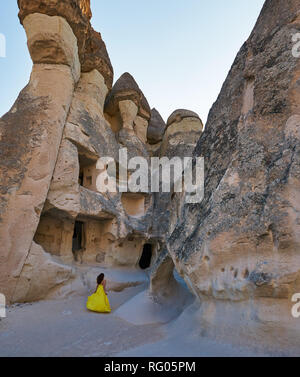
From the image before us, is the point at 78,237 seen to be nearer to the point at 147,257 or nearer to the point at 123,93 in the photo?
the point at 147,257

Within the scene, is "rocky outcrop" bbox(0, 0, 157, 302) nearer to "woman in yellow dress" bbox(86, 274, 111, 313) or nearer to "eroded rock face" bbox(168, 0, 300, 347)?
"woman in yellow dress" bbox(86, 274, 111, 313)

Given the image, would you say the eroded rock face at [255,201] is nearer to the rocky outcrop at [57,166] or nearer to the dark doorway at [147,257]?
the rocky outcrop at [57,166]

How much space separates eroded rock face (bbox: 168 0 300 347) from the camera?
2.03 m

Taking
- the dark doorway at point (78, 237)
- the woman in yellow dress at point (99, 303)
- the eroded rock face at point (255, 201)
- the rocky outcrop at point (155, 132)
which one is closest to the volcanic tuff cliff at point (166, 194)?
the eroded rock face at point (255, 201)

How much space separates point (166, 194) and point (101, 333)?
255 inches

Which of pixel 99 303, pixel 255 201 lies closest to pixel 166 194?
pixel 99 303

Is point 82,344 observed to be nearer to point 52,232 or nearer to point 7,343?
point 7,343

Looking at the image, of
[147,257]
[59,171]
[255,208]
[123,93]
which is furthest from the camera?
[147,257]

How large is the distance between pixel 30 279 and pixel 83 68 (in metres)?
6.78

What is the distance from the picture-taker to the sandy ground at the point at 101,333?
247 cm

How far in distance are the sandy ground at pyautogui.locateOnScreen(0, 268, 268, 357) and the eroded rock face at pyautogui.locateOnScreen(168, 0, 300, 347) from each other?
36 centimetres

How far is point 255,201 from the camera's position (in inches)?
93.7

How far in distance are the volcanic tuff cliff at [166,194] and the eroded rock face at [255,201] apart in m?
0.01
